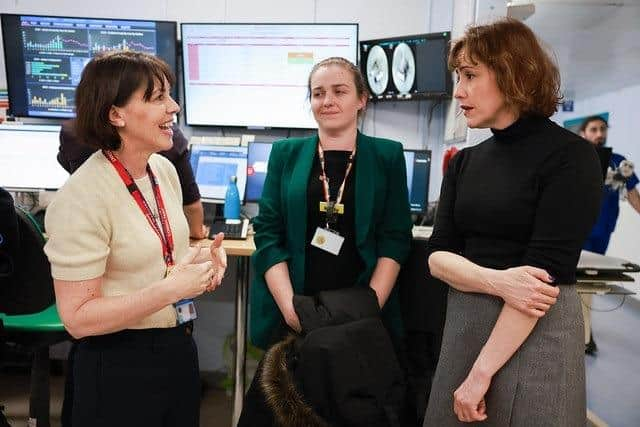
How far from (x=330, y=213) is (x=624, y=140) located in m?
2.46

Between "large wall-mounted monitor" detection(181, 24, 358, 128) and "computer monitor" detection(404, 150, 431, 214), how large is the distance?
2.00 ft

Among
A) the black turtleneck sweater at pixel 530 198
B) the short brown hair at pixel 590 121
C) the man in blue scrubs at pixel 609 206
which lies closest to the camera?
the black turtleneck sweater at pixel 530 198

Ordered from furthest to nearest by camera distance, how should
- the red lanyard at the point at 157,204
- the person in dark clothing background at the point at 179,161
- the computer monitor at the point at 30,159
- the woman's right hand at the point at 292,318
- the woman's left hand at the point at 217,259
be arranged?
the computer monitor at the point at 30,159, the person in dark clothing background at the point at 179,161, the woman's right hand at the point at 292,318, the woman's left hand at the point at 217,259, the red lanyard at the point at 157,204

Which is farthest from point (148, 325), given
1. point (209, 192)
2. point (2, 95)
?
point (2, 95)

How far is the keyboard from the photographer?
2.17 meters

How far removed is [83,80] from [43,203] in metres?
1.97

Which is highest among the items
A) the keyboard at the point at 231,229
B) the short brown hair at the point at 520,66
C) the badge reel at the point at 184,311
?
the short brown hair at the point at 520,66

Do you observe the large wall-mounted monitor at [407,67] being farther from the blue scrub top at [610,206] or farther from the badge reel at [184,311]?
the badge reel at [184,311]

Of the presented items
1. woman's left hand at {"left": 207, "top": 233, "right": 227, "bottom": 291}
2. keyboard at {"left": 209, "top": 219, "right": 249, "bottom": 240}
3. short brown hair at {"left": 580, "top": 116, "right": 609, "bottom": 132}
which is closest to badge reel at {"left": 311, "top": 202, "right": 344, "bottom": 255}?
woman's left hand at {"left": 207, "top": 233, "right": 227, "bottom": 291}

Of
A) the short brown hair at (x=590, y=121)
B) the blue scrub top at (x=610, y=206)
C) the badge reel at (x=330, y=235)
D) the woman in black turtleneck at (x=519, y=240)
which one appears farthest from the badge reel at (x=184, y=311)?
the short brown hair at (x=590, y=121)

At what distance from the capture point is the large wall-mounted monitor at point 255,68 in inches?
102

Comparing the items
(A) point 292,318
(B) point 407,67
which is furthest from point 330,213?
(B) point 407,67

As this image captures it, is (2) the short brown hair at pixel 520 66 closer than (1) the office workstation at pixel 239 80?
Yes

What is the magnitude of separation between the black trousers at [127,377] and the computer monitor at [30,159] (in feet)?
5.80
